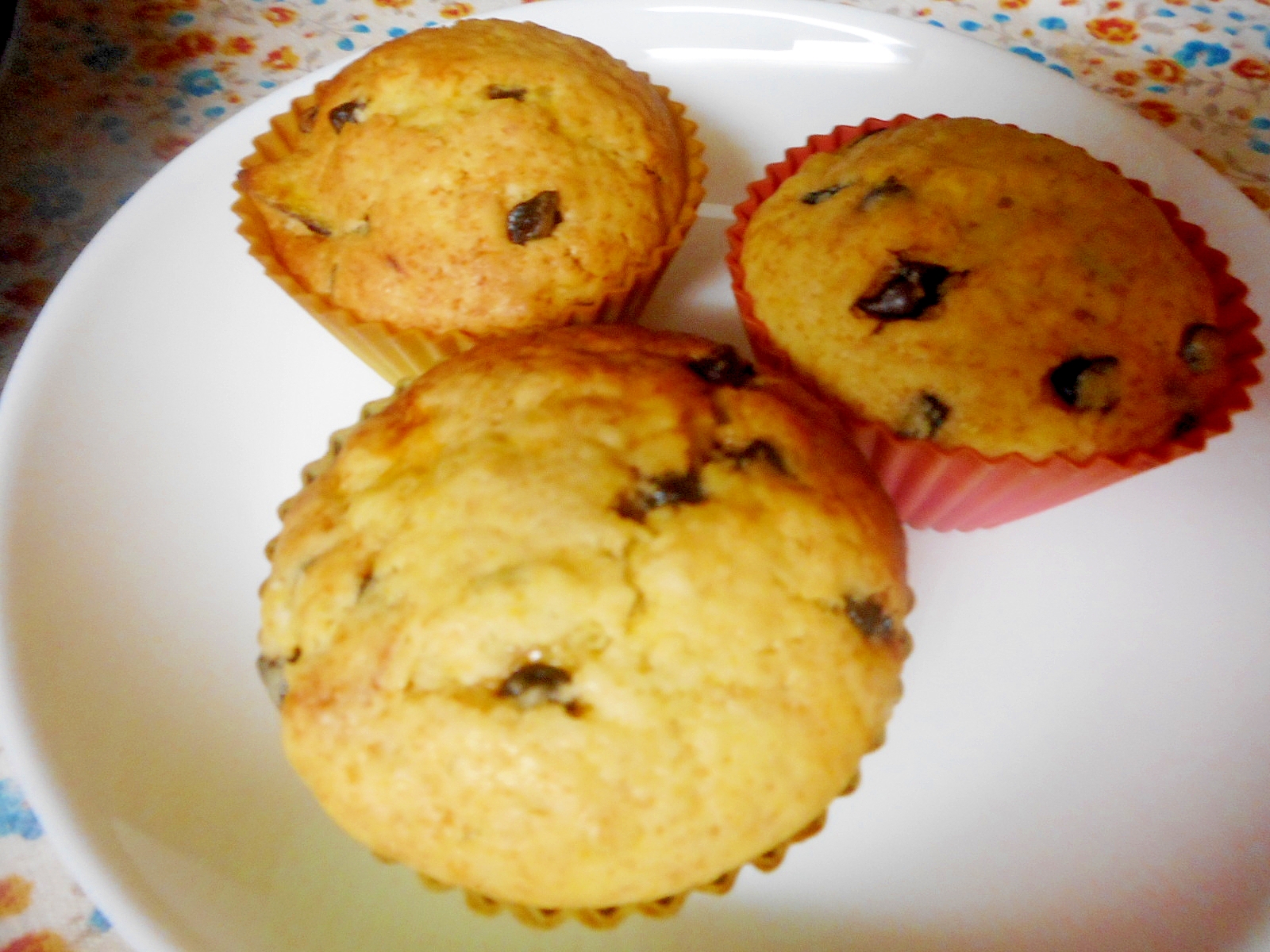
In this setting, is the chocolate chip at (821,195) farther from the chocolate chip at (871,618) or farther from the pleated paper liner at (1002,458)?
the chocolate chip at (871,618)

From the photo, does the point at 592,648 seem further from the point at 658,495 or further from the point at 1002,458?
the point at 1002,458

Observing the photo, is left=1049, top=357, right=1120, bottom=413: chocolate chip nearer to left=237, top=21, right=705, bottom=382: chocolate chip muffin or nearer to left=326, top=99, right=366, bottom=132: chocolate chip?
left=237, top=21, right=705, bottom=382: chocolate chip muffin

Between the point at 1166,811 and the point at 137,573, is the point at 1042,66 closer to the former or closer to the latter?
the point at 1166,811

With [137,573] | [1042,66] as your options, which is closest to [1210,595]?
[1042,66]

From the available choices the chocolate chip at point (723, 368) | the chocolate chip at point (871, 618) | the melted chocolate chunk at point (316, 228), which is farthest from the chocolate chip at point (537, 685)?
the melted chocolate chunk at point (316, 228)

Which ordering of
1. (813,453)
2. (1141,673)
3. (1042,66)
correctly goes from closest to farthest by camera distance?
(813,453) → (1141,673) → (1042,66)

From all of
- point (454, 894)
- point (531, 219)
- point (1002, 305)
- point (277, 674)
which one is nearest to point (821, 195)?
point (1002, 305)

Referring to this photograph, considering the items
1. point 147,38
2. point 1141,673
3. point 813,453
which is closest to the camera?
point 813,453

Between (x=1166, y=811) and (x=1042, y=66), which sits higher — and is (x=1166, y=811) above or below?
below
